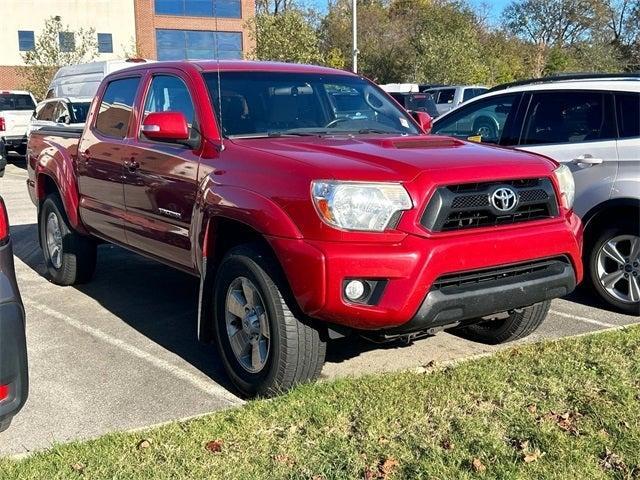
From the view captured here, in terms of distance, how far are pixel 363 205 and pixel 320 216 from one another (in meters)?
0.22

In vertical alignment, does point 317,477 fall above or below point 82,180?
below

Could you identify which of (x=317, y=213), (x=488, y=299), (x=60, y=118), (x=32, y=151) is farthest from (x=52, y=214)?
(x=60, y=118)

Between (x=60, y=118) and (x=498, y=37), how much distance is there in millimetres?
37386

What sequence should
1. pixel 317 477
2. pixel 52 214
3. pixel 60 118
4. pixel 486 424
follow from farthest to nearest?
pixel 60 118, pixel 52 214, pixel 486 424, pixel 317 477

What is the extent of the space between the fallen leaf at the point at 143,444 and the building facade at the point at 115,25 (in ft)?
147

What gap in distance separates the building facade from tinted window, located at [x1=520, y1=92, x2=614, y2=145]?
138ft

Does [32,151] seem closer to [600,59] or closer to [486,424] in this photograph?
[486,424]

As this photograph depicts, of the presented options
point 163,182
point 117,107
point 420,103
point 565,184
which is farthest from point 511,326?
point 420,103

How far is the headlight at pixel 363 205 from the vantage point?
147 inches

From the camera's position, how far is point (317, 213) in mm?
3744

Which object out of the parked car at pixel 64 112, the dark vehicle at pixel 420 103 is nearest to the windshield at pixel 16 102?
the parked car at pixel 64 112

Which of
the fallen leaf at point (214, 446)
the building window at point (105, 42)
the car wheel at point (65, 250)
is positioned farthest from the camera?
the building window at point (105, 42)

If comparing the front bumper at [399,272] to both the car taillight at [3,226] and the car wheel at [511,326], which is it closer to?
the car wheel at [511,326]

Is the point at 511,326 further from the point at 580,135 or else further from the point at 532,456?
the point at 580,135
